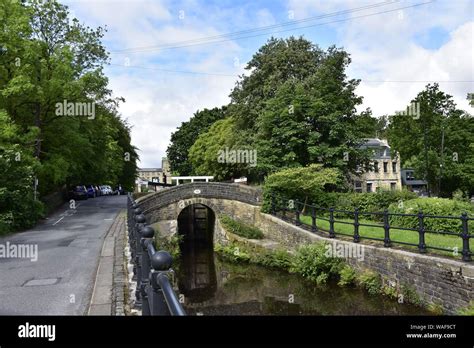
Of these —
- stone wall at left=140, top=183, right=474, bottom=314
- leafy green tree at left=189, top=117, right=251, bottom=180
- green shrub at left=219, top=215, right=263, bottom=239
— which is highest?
leafy green tree at left=189, top=117, right=251, bottom=180

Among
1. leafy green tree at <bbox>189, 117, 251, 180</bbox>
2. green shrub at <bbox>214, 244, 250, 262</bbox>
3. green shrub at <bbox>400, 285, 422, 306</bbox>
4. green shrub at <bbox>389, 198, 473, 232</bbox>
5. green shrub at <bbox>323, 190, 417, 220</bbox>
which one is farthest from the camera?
leafy green tree at <bbox>189, 117, 251, 180</bbox>

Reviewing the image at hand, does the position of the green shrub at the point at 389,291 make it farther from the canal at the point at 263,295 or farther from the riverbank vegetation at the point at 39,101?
the riverbank vegetation at the point at 39,101

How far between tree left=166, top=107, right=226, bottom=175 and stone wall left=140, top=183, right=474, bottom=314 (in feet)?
119

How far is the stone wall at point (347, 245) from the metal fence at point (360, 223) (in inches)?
10.9

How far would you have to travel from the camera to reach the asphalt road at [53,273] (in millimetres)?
6566

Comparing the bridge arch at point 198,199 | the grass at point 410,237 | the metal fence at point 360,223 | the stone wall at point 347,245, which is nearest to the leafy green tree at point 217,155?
the bridge arch at point 198,199

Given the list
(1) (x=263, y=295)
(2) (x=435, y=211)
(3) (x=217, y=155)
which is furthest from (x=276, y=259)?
(3) (x=217, y=155)

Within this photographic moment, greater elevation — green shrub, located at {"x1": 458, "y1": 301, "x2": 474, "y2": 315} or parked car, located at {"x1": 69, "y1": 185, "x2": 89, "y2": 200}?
parked car, located at {"x1": 69, "y1": 185, "x2": 89, "y2": 200}

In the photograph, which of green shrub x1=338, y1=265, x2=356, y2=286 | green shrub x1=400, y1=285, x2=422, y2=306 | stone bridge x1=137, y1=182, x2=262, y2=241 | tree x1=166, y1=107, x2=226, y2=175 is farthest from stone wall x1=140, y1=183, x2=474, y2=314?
tree x1=166, y1=107, x2=226, y2=175

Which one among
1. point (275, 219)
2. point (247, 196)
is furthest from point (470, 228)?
point (247, 196)

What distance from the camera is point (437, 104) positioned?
40.2 meters

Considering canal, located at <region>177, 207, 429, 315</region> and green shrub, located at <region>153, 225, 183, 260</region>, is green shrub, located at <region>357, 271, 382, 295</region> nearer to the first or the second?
canal, located at <region>177, 207, 429, 315</region>

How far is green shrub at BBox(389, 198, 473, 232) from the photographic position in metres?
13.4

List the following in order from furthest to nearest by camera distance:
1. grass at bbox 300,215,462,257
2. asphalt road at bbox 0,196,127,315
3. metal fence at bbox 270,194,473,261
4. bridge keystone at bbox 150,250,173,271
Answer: grass at bbox 300,215,462,257, metal fence at bbox 270,194,473,261, asphalt road at bbox 0,196,127,315, bridge keystone at bbox 150,250,173,271
